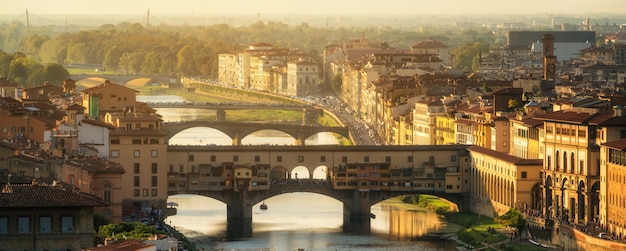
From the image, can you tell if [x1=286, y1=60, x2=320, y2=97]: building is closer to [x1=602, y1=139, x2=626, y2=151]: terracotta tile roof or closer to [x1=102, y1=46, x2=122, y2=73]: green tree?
[x1=102, y1=46, x2=122, y2=73]: green tree

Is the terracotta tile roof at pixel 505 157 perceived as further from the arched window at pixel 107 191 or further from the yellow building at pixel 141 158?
the arched window at pixel 107 191

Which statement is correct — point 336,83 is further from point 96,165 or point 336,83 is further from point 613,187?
point 613,187

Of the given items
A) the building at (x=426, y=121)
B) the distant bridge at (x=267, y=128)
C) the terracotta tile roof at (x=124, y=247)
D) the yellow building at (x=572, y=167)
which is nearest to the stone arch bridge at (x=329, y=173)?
the yellow building at (x=572, y=167)

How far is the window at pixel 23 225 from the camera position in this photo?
27094 mm

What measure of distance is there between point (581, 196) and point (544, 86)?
839 inches

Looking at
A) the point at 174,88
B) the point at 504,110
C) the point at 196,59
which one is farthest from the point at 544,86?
the point at 196,59

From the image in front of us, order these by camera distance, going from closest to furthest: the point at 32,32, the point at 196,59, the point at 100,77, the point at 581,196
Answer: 1. the point at 581,196
2. the point at 100,77
3. the point at 196,59
4. the point at 32,32

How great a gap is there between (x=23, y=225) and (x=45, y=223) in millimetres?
250

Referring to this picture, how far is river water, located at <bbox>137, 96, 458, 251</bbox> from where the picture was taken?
147 ft

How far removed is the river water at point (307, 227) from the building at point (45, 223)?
53.5ft

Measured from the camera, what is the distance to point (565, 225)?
43.4m

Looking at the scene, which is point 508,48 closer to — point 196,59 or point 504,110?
point 196,59

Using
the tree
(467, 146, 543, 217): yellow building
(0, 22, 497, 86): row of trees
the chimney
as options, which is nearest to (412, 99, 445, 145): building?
the tree

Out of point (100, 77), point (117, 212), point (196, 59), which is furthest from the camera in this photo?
point (196, 59)
